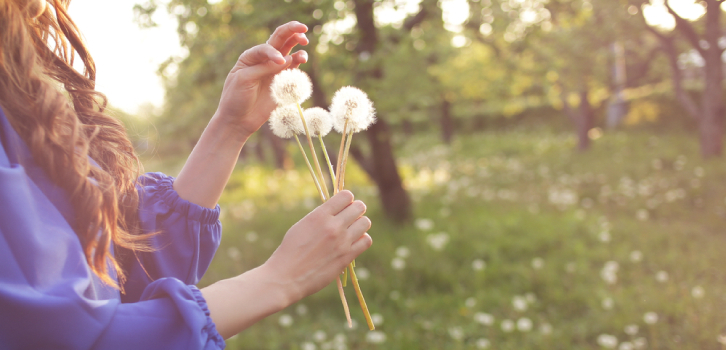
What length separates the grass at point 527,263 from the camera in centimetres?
310

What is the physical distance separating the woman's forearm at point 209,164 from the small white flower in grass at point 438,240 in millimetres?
3512

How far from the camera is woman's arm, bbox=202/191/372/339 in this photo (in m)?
0.85

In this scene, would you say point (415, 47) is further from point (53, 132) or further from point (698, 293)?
point (53, 132)

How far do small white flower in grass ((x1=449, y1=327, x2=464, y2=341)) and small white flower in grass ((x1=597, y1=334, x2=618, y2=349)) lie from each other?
94 cm

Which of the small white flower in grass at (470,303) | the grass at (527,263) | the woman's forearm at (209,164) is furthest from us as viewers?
the small white flower in grass at (470,303)

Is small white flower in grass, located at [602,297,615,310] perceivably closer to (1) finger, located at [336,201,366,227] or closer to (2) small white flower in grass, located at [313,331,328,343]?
(2) small white flower in grass, located at [313,331,328,343]

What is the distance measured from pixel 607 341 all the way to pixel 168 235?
2.91 meters

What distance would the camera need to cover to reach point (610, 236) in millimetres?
4695

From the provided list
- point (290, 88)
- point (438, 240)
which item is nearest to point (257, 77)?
point (290, 88)

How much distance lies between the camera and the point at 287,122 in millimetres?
1025

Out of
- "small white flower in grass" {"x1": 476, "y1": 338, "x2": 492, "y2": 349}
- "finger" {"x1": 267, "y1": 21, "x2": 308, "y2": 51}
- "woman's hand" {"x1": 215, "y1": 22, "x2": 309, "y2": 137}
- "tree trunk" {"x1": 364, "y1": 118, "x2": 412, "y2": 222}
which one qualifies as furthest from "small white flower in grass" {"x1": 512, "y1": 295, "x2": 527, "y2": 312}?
"finger" {"x1": 267, "y1": 21, "x2": 308, "y2": 51}

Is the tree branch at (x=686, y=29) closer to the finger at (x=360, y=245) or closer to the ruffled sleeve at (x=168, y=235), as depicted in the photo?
the finger at (x=360, y=245)

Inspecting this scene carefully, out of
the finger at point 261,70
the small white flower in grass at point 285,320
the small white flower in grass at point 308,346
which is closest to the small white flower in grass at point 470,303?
the small white flower in grass at point 308,346

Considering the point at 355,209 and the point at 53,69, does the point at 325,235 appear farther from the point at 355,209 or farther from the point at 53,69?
the point at 53,69
